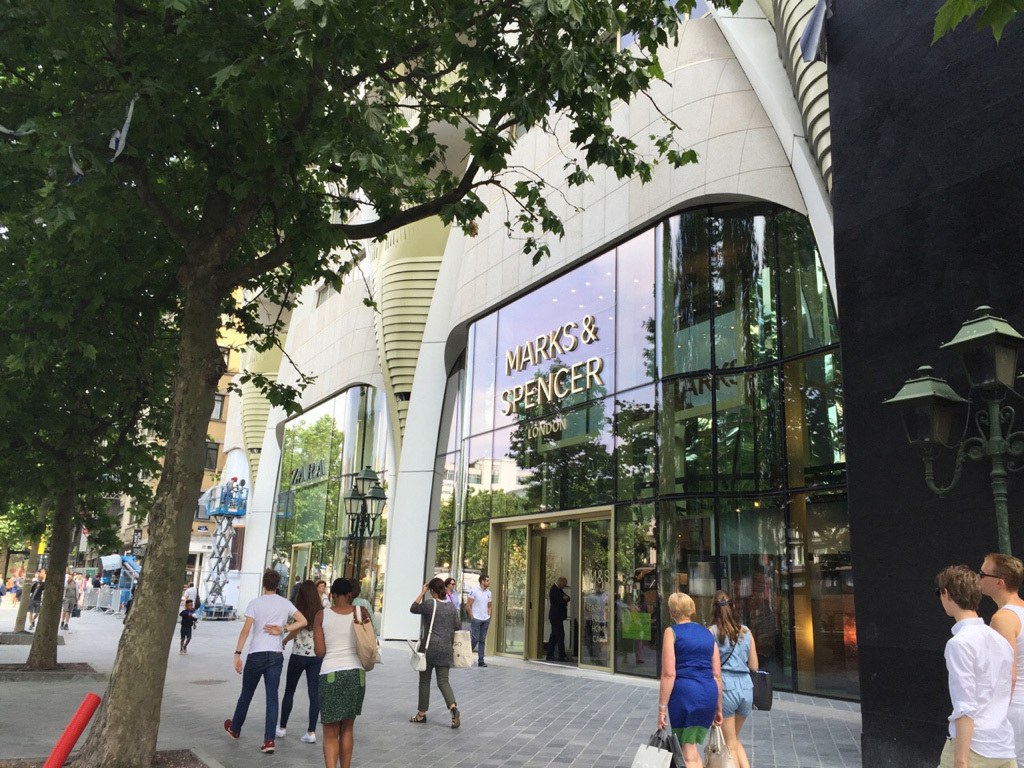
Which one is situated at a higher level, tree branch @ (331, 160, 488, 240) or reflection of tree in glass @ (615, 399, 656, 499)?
tree branch @ (331, 160, 488, 240)

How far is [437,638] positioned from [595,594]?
20.2ft

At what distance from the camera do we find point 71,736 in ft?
13.5

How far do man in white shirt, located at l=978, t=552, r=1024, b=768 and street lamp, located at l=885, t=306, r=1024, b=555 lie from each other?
1.30m

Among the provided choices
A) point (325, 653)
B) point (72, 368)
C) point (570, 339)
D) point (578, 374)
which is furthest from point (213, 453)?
point (325, 653)

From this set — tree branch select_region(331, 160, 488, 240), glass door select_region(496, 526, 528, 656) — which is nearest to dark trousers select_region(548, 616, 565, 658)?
glass door select_region(496, 526, 528, 656)

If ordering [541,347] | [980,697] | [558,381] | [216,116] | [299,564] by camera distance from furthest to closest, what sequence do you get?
[299,564], [541,347], [558,381], [216,116], [980,697]

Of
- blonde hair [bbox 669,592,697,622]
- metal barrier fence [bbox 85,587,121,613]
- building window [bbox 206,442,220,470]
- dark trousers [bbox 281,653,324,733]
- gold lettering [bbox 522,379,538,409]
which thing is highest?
building window [bbox 206,442,220,470]

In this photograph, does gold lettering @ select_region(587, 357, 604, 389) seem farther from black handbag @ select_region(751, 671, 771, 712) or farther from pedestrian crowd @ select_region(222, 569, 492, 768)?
black handbag @ select_region(751, 671, 771, 712)

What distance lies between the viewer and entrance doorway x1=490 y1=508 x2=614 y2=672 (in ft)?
49.0

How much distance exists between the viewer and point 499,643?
1778cm

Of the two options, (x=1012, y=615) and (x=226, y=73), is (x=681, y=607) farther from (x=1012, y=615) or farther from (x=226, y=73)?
(x=226, y=73)

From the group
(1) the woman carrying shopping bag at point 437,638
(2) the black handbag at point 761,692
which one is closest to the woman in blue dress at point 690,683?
(2) the black handbag at point 761,692

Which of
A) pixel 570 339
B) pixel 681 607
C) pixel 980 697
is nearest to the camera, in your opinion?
pixel 980 697

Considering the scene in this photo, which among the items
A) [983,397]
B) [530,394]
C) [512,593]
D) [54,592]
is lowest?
[54,592]
